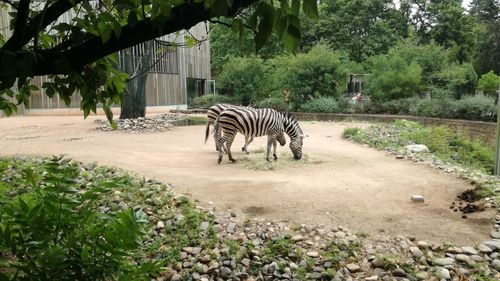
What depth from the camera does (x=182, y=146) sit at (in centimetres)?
1174

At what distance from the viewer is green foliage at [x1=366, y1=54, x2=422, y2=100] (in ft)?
71.8

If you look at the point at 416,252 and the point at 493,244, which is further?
the point at 493,244

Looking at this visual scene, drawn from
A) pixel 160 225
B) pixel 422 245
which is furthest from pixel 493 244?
pixel 160 225

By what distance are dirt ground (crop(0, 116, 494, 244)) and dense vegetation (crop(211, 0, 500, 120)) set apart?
4.11m

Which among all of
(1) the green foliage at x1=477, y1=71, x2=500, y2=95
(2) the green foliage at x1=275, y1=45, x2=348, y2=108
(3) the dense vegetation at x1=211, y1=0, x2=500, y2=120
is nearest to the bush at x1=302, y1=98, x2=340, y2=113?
(3) the dense vegetation at x1=211, y1=0, x2=500, y2=120

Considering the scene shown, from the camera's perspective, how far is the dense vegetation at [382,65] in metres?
21.7

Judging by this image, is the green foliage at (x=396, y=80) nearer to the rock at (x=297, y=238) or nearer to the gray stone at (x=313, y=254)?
the rock at (x=297, y=238)

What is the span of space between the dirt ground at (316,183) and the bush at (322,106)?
9347 millimetres

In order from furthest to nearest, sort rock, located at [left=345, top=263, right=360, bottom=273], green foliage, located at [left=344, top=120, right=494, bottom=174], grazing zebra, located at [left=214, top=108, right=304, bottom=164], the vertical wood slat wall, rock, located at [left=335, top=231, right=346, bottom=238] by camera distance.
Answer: the vertical wood slat wall
green foliage, located at [left=344, top=120, right=494, bottom=174]
grazing zebra, located at [left=214, top=108, right=304, bottom=164]
rock, located at [left=335, top=231, right=346, bottom=238]
rock, located at [left=345, top=263, right=360, bottom=273]

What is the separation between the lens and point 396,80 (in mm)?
22047

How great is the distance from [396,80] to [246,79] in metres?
9.45

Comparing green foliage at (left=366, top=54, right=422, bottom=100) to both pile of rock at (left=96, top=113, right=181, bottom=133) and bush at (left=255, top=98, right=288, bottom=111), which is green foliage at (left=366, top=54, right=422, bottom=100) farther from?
pile of rock at (left=96, top=113, right=181, bottom=133)

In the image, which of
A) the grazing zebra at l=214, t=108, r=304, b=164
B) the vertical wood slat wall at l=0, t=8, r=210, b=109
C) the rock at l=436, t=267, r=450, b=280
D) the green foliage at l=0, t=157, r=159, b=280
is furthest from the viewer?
the vertical wood slat wall at l=0, t=8, r=210, b=109

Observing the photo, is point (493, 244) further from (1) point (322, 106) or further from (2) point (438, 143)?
(1) point (322, 106)
